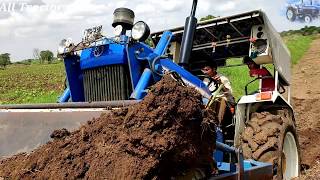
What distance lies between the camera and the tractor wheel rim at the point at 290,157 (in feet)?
19.6

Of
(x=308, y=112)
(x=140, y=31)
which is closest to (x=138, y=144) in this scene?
(x=140, y=31)

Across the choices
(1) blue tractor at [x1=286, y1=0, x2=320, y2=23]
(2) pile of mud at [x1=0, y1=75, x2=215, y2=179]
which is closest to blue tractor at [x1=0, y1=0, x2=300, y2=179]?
(2) pile of mud at [x1=0, y1=75, x2=215, y2=179]

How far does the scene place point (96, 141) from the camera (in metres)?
3.41

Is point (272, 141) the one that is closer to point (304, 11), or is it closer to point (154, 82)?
point (154, 82)

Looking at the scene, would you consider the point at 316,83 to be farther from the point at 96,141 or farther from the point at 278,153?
the point at 96,141

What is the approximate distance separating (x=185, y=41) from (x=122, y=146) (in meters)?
2.64

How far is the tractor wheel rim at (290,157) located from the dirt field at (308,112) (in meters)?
0.20

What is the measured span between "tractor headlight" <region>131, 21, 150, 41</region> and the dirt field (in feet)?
7.98

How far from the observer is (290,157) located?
6.14 m

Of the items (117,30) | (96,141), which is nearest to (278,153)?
(117,30)

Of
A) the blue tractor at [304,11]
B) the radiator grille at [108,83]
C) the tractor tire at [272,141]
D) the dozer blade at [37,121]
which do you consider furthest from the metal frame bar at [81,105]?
the blue tractor at [304,11]

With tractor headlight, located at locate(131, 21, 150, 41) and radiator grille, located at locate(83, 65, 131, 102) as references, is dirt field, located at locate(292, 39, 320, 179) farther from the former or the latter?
tractor headlight, located at locate(131, 21, 150, 41)

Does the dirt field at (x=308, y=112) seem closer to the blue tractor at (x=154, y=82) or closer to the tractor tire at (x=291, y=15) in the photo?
the blue tractor at (x=154, y=82)

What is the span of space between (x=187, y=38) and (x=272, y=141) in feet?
5.11
